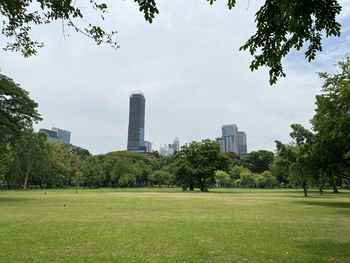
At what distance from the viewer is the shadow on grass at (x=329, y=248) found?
259 inches

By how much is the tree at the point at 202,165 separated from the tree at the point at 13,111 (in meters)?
33.8

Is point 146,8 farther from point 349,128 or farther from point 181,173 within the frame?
point 181,173

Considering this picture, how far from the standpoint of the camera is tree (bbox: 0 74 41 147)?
2262cm

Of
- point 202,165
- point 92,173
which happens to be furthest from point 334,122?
point 92,173

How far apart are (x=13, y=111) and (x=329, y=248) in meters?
27.8

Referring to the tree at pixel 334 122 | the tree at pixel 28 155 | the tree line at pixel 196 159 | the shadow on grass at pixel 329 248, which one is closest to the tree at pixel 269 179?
the tree line at pixel 196 159

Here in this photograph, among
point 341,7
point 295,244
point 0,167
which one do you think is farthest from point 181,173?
point 341,7

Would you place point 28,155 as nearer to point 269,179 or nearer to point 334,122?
point 334,122

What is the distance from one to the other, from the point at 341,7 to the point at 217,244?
7.31m

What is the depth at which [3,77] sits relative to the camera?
964 inches

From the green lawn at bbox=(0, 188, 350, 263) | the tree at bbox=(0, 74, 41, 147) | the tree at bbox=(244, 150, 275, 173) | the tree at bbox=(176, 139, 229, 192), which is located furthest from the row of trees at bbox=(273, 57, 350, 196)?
the tree at bbox=(244, 150, 275, 173)

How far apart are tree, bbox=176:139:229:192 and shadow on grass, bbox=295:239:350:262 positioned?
4298cm

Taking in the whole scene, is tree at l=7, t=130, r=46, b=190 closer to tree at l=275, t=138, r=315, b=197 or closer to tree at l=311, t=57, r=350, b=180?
tree at l=275, t=138, r=315, b=197

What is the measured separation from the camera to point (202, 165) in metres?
52.8
